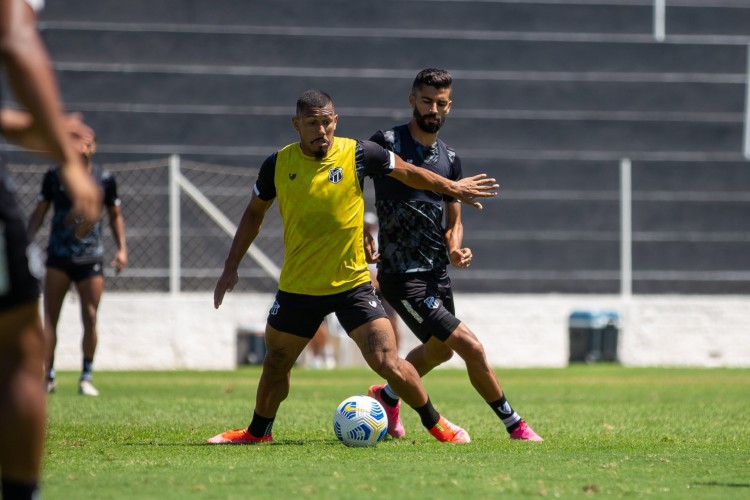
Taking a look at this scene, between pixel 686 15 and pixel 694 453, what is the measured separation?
21302 millimetres

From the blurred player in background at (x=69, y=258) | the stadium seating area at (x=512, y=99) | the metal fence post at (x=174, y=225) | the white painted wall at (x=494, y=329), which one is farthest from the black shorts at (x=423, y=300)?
the stadium seating area at (x=512, y=99)

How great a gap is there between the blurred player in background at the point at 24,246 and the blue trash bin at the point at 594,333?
700 inches

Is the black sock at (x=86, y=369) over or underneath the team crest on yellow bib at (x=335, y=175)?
underneath

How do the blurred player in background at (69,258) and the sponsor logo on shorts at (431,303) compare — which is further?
the blurred player in background at (69,258)

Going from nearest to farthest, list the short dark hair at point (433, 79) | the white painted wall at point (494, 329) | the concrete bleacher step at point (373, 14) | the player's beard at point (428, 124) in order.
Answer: the short dark hair at point (433, 79) < the player's beard at point (428, 124) < the white painted wall at point (494, 329) < the concrete bleacher step at point (373, 14)

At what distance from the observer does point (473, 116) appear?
82.5 ft

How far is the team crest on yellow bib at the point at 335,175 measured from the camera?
7.66 m

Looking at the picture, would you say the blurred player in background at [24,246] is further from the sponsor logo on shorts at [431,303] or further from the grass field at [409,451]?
the sponsor logo on shorts at [431,303]

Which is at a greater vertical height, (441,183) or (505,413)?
(441,183)

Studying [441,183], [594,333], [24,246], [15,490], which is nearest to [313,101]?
[441,183]

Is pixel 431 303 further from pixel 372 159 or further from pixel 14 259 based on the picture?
pixel 14 259

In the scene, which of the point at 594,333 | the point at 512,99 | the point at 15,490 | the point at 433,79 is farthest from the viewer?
the point at 512,99

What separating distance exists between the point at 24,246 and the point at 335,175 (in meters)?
3.81

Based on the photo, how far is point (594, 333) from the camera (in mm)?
21578
